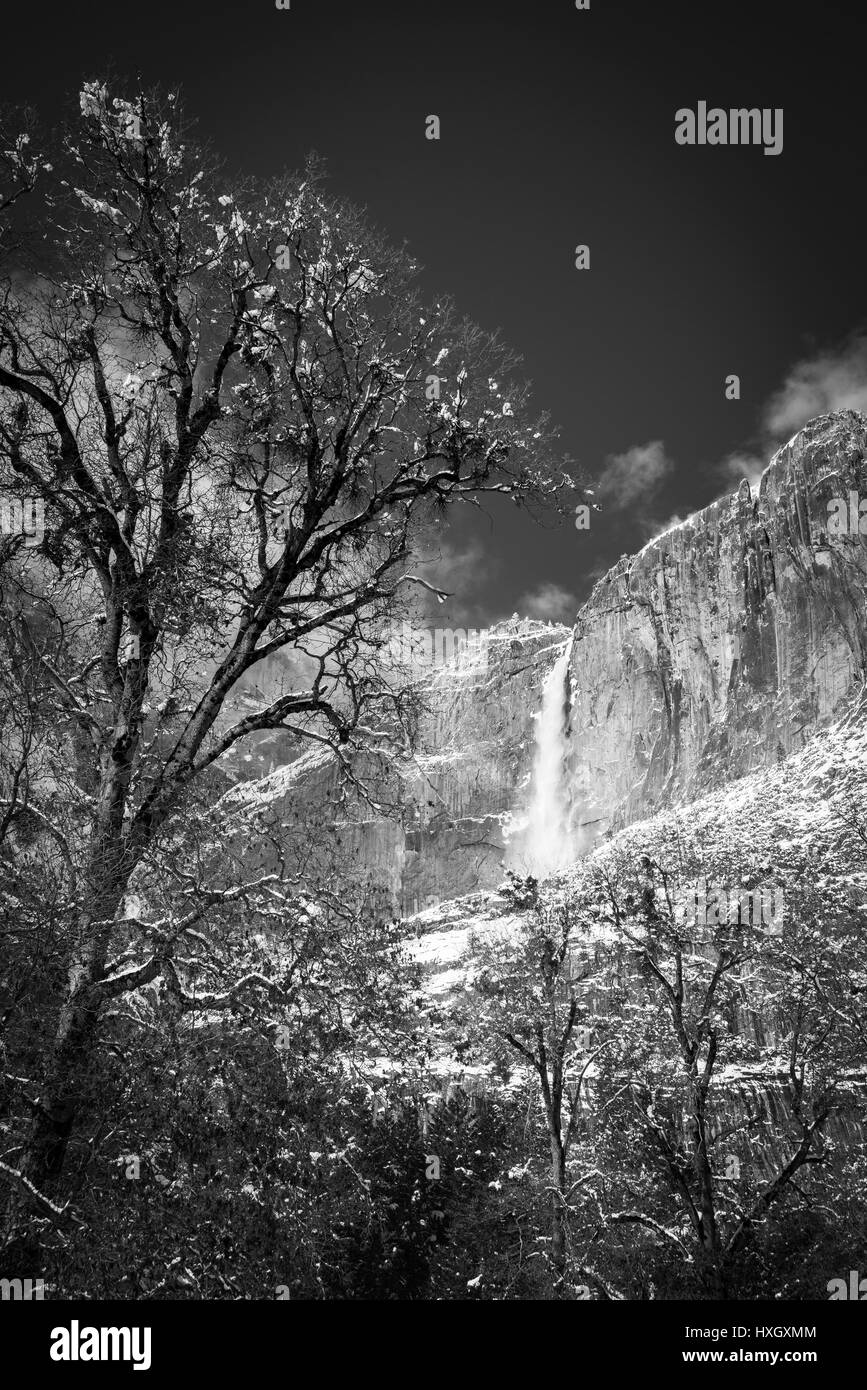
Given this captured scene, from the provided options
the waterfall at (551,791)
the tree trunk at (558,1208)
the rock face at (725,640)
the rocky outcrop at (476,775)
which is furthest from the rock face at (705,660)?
the tree trunk at (558,1208)

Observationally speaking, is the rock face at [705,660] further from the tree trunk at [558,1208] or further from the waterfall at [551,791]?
the tree trunk at [558,1208]

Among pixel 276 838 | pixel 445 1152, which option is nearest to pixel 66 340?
pixel 276 838

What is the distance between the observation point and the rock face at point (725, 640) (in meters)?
118

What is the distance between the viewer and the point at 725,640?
129375mm

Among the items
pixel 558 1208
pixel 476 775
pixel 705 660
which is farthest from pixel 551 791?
pixel 558 1208

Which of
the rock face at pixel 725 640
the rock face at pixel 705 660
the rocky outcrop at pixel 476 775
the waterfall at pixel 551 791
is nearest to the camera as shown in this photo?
the rock face at pixel 725 640

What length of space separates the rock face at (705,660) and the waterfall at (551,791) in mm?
1843

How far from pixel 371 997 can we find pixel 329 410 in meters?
4.25

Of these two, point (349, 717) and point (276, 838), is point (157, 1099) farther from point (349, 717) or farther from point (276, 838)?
point (349, 717)

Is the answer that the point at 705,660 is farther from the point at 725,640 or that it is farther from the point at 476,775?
the point at 476,775

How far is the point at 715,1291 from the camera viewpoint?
43.5ft

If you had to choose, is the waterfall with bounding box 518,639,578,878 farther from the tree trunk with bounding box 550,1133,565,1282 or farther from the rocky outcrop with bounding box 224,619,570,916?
the tree trunk with bounding box 550,1133,565,1282

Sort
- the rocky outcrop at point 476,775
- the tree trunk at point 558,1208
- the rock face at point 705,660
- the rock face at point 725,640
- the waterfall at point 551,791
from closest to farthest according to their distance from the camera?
1. the tree trunk at point 558,1208
2. the rock face at point 725,640
3. the rock face at point 705,660
4. the waterfall at point 551,791
5. the rocky outcrop at point 476,775

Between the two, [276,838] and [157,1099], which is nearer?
[157,1099]
